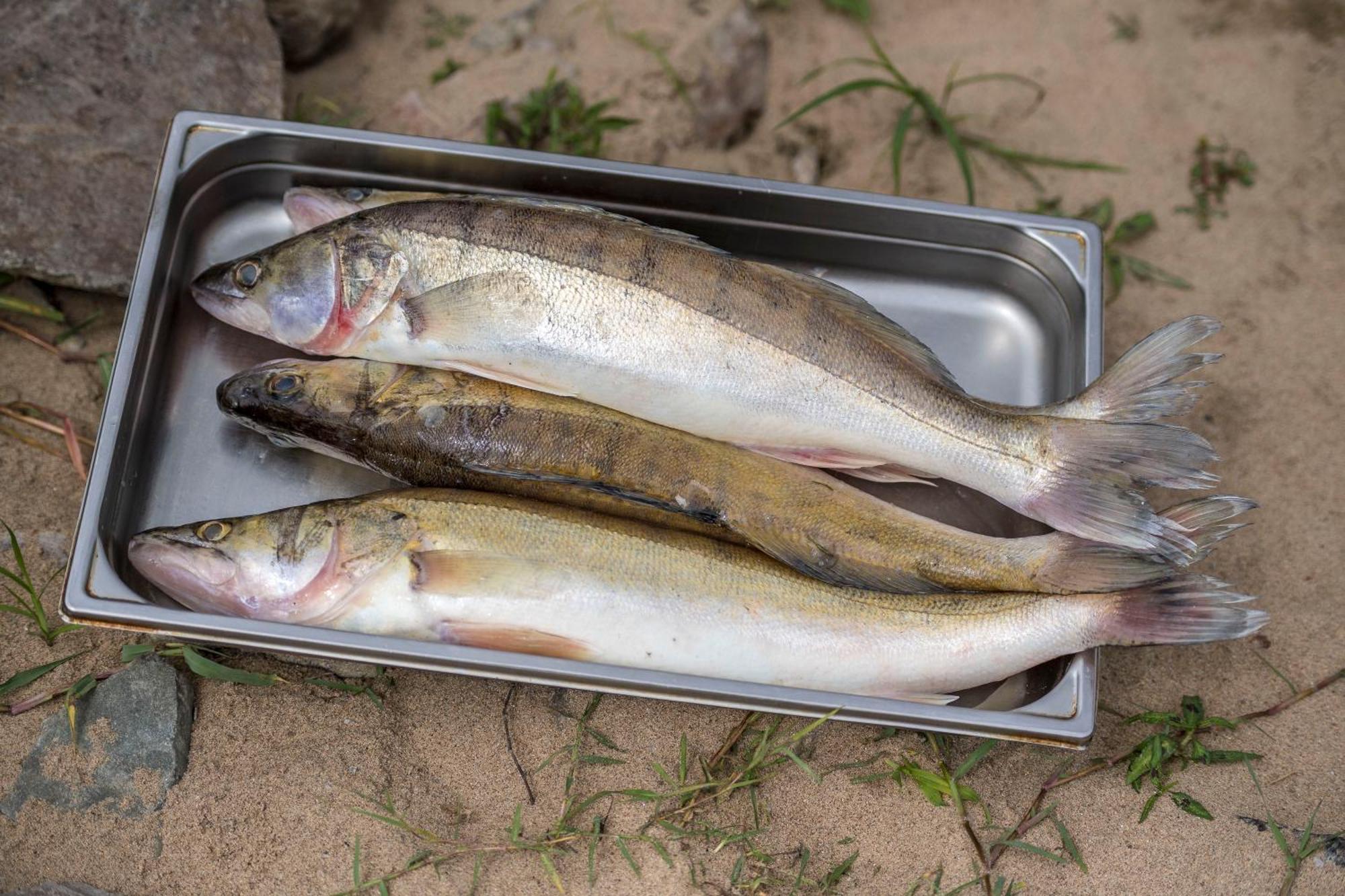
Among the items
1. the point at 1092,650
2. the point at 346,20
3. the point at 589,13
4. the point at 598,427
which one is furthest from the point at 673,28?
the point at 1092,650

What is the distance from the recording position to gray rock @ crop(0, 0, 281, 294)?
3.90 m

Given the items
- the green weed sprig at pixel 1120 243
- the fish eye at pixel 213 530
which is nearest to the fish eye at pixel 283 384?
the fish eye at pixel 213 530

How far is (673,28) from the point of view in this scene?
4.84 meters

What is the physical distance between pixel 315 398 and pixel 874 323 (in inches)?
64.2

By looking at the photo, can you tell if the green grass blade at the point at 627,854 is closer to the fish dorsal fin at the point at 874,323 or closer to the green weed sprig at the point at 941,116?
the fish dorsal fin at the point at 874,323

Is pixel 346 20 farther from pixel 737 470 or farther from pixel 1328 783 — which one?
pixel 1328 783

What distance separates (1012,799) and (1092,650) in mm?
551

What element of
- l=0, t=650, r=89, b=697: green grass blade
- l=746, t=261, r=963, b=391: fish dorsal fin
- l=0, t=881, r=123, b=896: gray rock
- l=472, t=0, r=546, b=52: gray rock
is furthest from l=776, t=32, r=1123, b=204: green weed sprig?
l=0, t=881, r=123, b=896: gray rock

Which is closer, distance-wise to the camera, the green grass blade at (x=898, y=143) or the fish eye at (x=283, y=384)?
the fish eye at (x=283, y=384)

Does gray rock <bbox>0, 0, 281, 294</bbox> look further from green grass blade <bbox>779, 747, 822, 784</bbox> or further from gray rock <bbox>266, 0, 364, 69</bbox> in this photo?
green grass blade <bbox>779, 747, 822, 784</bbox>

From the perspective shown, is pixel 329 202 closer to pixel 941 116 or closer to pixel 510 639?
pixel 510 639

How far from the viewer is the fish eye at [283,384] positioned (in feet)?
11.0

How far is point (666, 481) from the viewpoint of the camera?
318cm

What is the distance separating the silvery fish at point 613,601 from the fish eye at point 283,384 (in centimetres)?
38
